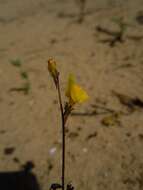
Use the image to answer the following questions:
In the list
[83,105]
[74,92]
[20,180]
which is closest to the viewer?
[74,92]

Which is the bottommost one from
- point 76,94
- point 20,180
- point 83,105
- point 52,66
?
point 20,180

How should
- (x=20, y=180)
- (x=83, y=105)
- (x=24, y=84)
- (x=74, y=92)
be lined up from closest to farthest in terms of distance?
(x=74, y=92) → (x=20, y=180) → (x=83, y=105) → (x=24, y=84)

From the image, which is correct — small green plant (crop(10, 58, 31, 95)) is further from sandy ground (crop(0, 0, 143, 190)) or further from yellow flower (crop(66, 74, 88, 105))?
yellow flower (crop(66, 74, 88, 105))

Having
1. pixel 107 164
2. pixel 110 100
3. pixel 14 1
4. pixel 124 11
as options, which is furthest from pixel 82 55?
pixel 14 1

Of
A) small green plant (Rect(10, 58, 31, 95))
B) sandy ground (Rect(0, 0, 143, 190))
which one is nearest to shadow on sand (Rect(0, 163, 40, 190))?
sandy ground (Rect(0, 0, 143, 190))

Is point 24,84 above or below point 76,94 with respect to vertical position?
below

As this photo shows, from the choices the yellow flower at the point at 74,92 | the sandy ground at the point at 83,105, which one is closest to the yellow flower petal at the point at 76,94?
the yellow flower at the point at 74,92

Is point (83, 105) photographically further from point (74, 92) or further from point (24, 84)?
point (74, 92)

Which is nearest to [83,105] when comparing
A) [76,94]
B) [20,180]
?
[20,180]
